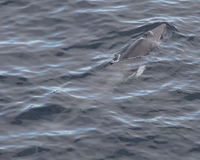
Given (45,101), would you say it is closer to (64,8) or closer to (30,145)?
(30,145)

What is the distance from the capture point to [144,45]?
657 inches

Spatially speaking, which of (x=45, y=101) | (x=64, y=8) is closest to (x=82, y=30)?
(x=64, y=8)

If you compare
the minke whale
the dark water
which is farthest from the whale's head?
the dark water

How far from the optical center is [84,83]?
14.3m

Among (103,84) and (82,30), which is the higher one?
(82,30)

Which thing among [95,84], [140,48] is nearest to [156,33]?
[140,48]

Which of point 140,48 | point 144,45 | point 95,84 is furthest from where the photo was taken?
point 144,45

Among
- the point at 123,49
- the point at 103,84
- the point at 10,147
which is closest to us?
the point at 10,147

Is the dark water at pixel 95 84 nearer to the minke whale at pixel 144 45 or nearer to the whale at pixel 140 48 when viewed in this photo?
the whale at pixel 140 48

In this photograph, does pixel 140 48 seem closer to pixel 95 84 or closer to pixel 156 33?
pixel 156 33

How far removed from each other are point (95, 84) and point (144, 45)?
412 centimetres

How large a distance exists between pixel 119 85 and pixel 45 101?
11.1 ft

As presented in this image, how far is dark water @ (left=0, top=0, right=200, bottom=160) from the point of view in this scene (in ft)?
36.5

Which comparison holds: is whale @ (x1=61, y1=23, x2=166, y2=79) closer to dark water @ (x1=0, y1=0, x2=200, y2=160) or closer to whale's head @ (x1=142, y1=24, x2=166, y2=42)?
whale's head @ (x1=142, y1=24, x2=166, y2=42)
